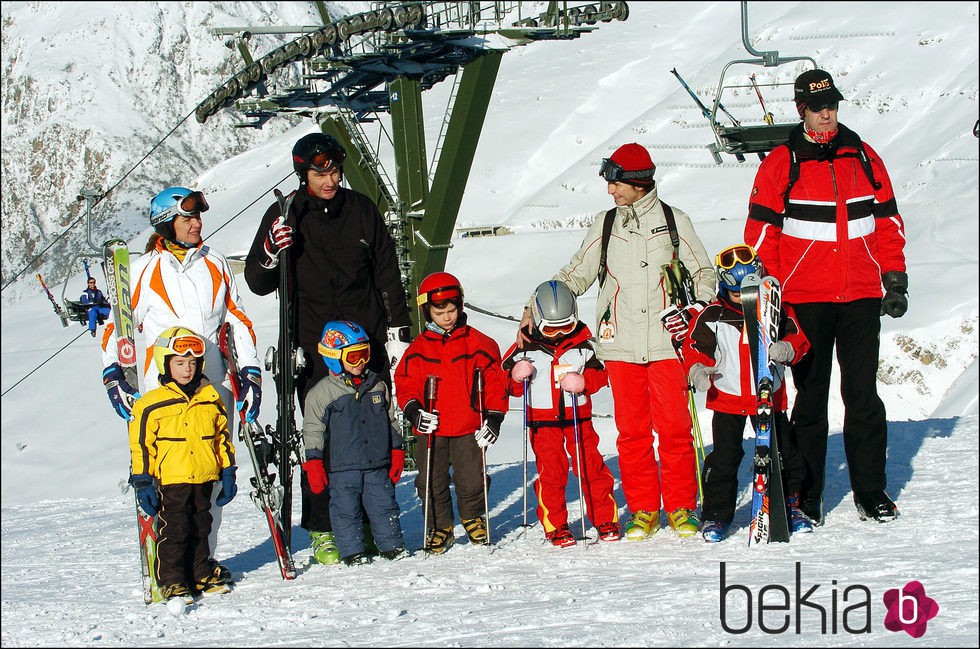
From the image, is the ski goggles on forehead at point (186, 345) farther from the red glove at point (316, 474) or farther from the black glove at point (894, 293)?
the black glove at point (894, 293)

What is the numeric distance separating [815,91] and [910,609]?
8.81 feet

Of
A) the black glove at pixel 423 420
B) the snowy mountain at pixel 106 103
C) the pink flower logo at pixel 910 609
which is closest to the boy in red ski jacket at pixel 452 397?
the black glove at pixel 423 420

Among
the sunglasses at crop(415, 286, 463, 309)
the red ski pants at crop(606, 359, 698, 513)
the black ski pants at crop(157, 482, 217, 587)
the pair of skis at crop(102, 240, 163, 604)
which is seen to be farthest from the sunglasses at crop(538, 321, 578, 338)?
the pair of skis at crop(102, 240, 163, 604)

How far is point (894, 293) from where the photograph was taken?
5715 millimetres

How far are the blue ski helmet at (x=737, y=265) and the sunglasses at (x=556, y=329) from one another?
2.79 ft

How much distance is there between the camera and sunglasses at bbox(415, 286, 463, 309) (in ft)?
20.5

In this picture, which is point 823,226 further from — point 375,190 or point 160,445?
point 375,190

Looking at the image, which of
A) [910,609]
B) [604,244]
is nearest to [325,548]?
[604,244]

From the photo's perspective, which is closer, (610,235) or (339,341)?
(339,341)

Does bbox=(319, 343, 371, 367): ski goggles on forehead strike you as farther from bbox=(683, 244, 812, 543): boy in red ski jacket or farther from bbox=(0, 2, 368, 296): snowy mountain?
bbox=(0, 2, 368, 296): snowy mountain

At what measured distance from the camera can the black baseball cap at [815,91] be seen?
227 inches

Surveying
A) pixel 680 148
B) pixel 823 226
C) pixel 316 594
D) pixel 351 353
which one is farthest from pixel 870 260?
pixel 680 148

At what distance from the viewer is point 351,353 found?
19.5 ft

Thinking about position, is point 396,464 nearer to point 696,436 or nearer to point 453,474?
point 453,474
